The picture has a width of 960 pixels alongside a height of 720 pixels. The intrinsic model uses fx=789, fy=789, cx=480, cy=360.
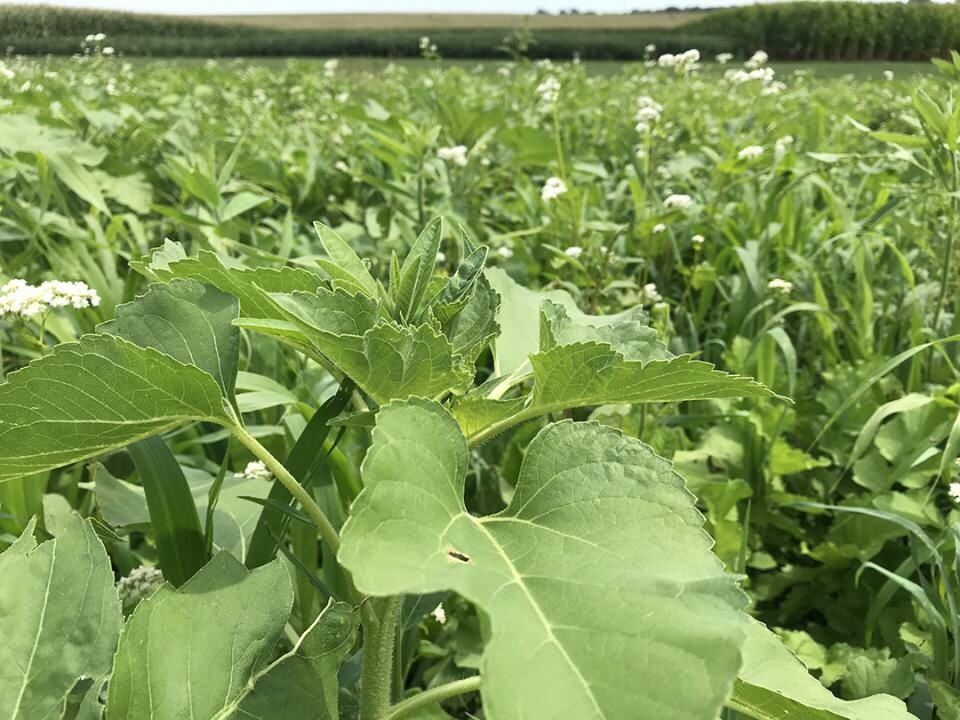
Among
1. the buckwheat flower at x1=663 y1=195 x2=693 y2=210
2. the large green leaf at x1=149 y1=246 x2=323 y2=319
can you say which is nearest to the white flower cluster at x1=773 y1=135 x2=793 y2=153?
the buckwheat flower at x1=663 y1=195 x2=693 y2=210

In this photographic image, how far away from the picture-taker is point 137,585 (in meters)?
1.15

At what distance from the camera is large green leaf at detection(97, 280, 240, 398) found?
827 millimetres

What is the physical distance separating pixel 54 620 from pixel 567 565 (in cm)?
49

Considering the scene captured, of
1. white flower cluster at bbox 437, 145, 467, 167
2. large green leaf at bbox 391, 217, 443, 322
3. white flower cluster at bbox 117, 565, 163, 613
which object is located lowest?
white flower cluster at bbox 117, 565, 163, 613

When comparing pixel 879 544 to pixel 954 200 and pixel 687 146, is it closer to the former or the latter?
pixel 954 200

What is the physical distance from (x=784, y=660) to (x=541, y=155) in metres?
2.54

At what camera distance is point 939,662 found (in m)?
1.29

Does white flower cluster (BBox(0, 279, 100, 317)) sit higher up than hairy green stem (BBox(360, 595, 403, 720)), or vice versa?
white flower cluster (BBox(0, 279, 100, 317))

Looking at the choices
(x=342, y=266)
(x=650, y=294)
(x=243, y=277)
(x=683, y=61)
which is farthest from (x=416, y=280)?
(x=683, y=61)

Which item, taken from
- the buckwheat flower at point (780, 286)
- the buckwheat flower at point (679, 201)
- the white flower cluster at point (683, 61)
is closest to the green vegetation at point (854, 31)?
the white flower cluster at point (683, 61)

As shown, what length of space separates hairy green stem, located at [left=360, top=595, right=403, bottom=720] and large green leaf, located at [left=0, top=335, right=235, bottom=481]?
10.3 inches

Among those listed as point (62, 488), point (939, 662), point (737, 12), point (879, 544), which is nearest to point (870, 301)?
point (879, 544)

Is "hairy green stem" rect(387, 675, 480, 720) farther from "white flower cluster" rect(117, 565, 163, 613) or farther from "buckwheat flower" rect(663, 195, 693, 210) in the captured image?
"buckwheat flower" rect(663, 195, 693, 210)

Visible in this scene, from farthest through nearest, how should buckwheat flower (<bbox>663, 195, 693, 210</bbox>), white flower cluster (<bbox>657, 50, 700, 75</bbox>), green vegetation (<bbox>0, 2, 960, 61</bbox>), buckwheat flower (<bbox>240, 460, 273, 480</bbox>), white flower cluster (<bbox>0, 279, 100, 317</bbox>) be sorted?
green vegetation (<bbox>0, 2, 960, 61</bbox>) < white flower cluster (<bbox>657, 50, 700, 75</bbox>) < buckwheat flower (<bbox>663, 195, 693, 210</bbox>) < white flower cluster (<bbox>0, 279, 100, 317</bbox>) < buckwheat flower (<bbox>240, 460, 273, 480</bbox>)
